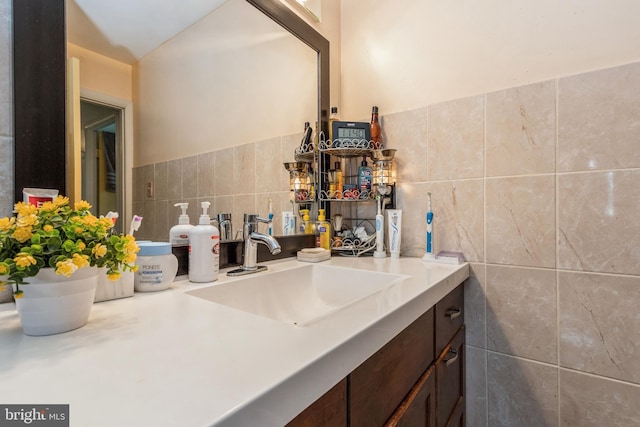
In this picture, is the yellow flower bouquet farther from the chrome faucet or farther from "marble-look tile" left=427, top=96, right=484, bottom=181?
"marble-look tile" left=427, top=96, right=484, bottom=181

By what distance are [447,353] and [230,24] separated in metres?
1.24

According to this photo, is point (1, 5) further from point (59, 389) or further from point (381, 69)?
point (381, 69)

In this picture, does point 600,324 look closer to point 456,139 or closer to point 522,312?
point 522,312

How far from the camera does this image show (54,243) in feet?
1.42

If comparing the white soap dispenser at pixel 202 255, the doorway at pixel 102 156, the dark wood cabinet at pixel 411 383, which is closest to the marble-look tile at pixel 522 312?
the dark wood cabinet at pixel 411 383

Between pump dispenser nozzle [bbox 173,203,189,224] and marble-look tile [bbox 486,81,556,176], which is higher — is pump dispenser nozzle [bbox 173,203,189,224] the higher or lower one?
the lower one

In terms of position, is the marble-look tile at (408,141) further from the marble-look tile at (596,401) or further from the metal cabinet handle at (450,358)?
the marble-look tile at (596,401)

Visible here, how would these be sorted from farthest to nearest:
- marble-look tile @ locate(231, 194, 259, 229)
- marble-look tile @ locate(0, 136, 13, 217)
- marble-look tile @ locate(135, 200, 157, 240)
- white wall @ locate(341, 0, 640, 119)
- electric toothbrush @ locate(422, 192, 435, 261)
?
1. electric toothbrush @ locate(422, 192, 435, 261)
2. marble-look tile @ locate(231, 194, 259, 229)
3. white wall @ locate(341, 0, 640, 119)
4. marble-look tile @ locate(135, 200, 157, 240)
5. marble-look tile @ locate(0, 136, 13, 217)

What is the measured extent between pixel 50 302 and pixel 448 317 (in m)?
0.91

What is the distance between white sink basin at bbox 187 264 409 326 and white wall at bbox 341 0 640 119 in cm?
72

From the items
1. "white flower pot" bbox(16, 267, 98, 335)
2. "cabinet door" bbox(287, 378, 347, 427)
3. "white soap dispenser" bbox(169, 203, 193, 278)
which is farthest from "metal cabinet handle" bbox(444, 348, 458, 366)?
"white flower pot" bbox(16, 267, 98, 335)

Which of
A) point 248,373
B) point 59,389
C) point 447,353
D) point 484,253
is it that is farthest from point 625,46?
point 59,389

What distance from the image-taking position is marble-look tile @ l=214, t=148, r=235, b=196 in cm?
94

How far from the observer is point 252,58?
1094mm
